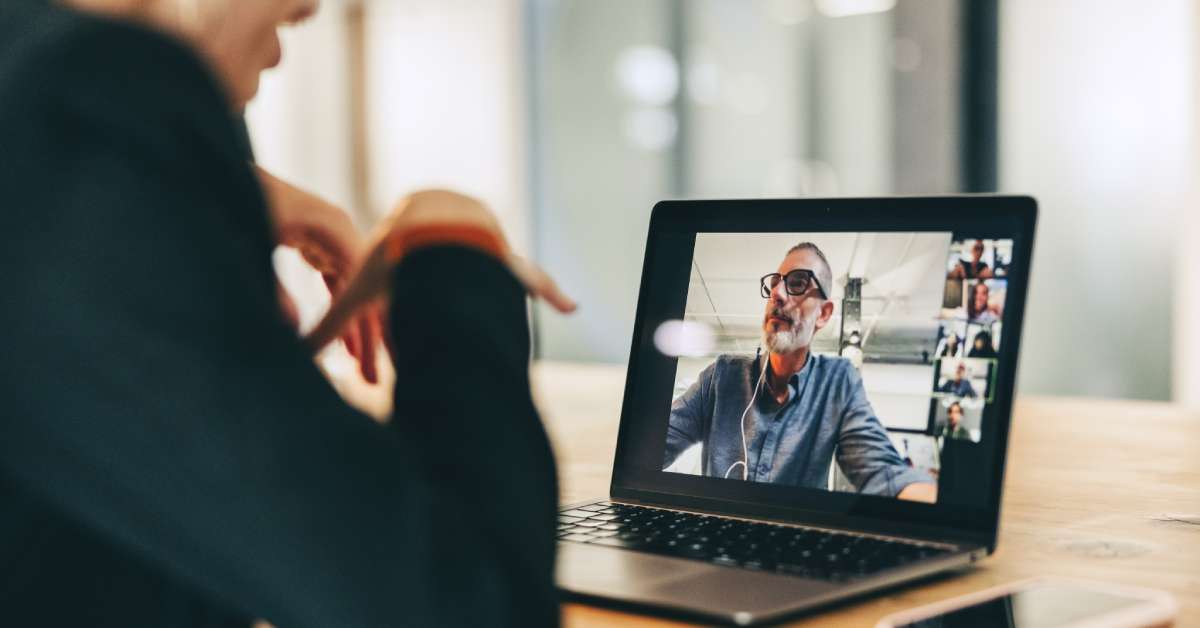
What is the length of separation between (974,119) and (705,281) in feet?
11.3

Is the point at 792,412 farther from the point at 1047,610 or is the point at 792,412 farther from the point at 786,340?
the point at 1047,610

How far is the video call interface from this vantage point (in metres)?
0.79

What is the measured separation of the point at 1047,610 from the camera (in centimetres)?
63

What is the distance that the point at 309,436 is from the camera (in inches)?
17.8

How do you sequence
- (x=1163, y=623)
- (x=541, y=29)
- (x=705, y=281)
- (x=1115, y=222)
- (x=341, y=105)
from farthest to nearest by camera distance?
(x=341, y=105) < (x=541, y=29) < (x=1115, y=222) < (x=705, y=281) < (x=1163, y=623)

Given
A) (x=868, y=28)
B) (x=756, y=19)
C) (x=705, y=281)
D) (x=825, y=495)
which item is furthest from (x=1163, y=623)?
(x=756, y=19)

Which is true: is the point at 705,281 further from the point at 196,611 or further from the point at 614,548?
the point at 196,611

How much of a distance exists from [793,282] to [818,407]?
10 centimetres

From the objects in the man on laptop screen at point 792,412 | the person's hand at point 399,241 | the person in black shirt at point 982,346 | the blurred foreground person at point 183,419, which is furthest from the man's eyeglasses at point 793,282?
the blurred foreground person at point 183,419

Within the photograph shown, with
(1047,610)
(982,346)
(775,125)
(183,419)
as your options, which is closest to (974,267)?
(982,346)

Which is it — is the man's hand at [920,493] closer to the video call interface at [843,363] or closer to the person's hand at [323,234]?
the video call interface at [843,363]

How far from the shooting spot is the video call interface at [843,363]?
786 millimetres

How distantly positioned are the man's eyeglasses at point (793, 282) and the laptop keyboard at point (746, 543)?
0.17 meters

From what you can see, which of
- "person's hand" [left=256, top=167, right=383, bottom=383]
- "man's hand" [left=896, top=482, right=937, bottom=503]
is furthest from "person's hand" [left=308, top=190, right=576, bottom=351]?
"man's hand" [left=896, top=482, right=937, bottom=503]
